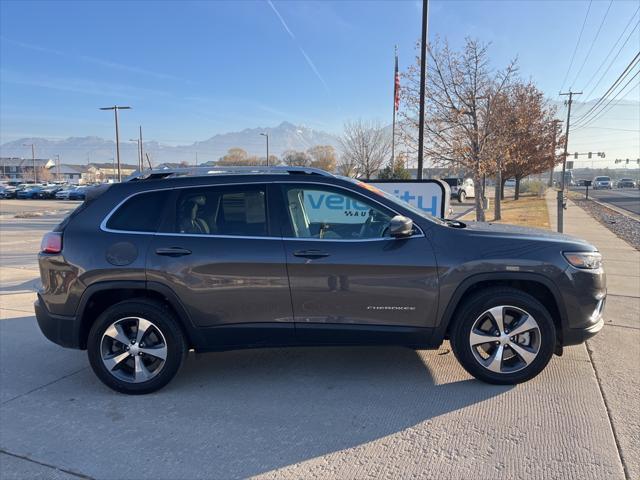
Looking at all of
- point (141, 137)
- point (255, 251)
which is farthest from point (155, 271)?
point (141, 137)

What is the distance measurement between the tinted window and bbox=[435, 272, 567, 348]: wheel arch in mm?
1596

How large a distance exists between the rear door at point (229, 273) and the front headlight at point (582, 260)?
2.24 m

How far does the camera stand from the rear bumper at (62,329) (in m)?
3.71

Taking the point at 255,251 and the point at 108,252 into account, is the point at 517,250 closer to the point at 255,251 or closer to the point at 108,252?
the point at 255,251

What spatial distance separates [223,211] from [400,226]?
144 cm

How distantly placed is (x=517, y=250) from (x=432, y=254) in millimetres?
674

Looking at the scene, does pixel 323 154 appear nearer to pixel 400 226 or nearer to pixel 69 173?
pixel 400 226

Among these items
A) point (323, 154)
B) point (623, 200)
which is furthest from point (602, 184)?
point (323, 154)

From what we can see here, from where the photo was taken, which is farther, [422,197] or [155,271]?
[422,197]

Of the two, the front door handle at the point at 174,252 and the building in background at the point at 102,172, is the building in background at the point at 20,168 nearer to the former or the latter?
the building in background at the point at 102,172

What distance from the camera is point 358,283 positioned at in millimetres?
3543

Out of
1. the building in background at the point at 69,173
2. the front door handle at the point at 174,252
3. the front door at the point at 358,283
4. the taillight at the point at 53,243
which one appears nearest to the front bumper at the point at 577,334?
the front door at the point at 358,283

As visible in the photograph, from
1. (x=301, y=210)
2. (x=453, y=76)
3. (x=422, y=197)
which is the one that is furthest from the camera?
(x=453, y=76)

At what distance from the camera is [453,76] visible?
13.0 meters
